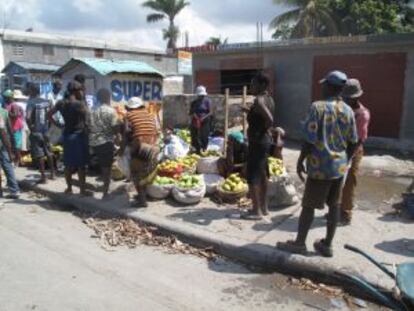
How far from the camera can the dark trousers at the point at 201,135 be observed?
35.1 feet

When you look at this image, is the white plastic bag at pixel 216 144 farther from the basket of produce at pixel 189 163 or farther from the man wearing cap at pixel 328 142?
the man wearing cap at pixel 328 142

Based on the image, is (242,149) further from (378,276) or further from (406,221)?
(378,276)

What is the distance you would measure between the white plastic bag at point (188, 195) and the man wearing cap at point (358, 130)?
7.14 feet

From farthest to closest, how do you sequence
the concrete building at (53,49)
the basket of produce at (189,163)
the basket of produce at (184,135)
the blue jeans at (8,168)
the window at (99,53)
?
the window at (99,53), the concrete building at (53,49), the basket of produce at (184,135), the basket of produce at (189,163), the blue jeans at (8,168)

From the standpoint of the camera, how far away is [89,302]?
4238 mm

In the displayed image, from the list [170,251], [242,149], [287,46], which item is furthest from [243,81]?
[170,251]

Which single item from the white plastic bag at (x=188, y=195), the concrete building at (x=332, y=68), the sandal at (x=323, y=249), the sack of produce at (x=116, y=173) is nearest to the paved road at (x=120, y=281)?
the sandal at (x=323, y=249)

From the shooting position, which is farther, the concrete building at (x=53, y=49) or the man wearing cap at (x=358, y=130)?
the concrete building at (x=53, y=49)

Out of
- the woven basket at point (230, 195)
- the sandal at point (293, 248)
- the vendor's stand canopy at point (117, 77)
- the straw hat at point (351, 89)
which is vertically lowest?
the sandal at point (293, 248)

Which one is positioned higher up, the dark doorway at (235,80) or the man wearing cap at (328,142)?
the dark doorway at (235,80)

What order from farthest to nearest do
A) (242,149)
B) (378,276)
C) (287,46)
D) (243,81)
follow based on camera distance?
(243,81) < (287,46) < (242,149) < (378,276)

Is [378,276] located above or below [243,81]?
below

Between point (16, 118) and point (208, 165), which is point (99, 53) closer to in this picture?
point (16, 118)

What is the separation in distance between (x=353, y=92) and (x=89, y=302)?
3814 millimetres
